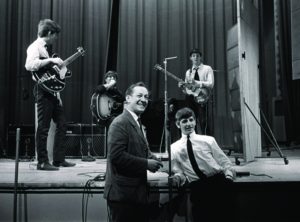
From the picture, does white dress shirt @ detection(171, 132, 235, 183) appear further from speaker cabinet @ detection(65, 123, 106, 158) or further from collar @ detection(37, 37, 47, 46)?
speaker cabinet @ detection(65, 123, 106, 158)

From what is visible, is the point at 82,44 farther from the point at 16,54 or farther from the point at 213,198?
the point at 213,198

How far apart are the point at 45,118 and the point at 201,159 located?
1.92 metres

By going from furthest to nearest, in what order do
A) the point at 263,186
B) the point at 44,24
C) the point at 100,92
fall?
1. the point at 100,92
2. the point at 44,24
3. the point at 263,186

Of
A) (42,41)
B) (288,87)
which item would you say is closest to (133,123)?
(42,41)

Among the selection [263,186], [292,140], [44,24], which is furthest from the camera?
[292,140]

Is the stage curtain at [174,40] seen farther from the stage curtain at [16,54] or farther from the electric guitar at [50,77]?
the electric guitar at [50,77]

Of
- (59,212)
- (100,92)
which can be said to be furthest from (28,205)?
(100,92)

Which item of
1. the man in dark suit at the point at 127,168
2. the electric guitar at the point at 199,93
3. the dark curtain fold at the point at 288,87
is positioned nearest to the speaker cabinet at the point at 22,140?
the electric guitar at the point at 199,93

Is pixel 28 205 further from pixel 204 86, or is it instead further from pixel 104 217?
pixel 204 86

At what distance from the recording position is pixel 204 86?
212 inches

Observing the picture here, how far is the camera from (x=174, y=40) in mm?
7477

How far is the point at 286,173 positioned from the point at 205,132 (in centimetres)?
205

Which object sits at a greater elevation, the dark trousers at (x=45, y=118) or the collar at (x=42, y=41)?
the collar at (x=42, y=41)

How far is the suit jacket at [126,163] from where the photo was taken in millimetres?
2459
